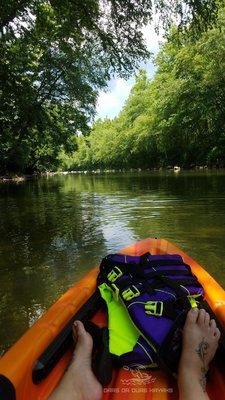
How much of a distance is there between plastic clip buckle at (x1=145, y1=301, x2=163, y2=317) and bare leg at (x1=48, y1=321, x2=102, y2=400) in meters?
0.41

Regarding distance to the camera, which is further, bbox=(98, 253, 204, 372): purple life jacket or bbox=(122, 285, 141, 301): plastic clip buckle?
bbox=(122, 285, 141, 301): plastic clip buckle

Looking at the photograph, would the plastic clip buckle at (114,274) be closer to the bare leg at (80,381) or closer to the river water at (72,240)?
the bare leg at (80,381)

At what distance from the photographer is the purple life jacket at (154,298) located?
217 cm

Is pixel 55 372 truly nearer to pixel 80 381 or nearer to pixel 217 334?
pixel 80 381

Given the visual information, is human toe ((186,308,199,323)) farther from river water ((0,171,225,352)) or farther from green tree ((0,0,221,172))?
green tree ((0,0,221,172))

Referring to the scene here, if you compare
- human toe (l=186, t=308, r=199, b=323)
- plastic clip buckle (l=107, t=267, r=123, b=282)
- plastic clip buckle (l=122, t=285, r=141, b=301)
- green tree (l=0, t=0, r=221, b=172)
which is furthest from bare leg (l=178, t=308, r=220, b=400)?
green tree (l=0, t=0, r=221, b=172)

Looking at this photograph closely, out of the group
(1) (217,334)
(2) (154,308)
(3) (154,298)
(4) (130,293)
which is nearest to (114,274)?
(4) (130,293)

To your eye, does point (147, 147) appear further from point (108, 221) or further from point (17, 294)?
point (17, 294)

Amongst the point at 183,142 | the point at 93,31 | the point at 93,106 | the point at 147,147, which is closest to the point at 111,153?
the point at 147,147

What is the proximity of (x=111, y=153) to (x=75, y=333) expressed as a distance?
74.0 metres

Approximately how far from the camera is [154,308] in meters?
2.39

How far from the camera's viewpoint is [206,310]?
2.44 metres

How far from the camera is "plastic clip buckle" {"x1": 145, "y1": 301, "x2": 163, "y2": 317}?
7.78 ft

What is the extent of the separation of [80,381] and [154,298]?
2.47ft
